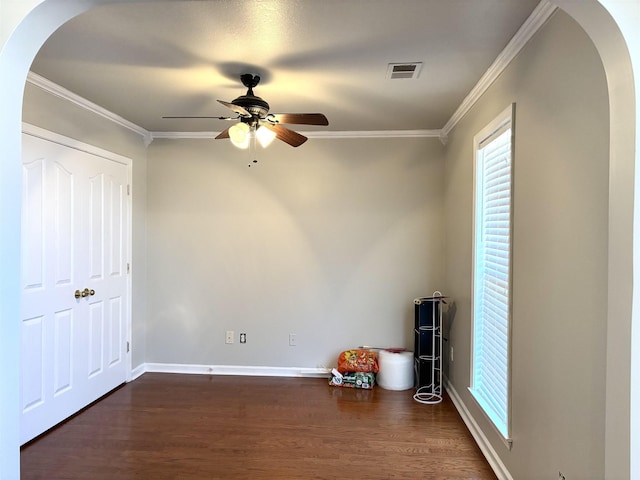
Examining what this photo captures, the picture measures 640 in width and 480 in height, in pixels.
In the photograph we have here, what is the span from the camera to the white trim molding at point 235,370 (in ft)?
13.8

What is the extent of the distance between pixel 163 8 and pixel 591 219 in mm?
1992

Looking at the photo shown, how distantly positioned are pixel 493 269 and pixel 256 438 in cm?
201

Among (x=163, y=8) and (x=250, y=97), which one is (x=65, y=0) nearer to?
(x=163, y=8)

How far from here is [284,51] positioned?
2.29 meters

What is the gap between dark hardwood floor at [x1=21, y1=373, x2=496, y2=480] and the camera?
2.50 meters

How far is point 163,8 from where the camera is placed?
1868 mm

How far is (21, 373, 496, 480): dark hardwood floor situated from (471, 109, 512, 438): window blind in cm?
43

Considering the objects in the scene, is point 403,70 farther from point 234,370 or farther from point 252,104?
point 234,370

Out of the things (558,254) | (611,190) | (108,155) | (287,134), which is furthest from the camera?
(108,155)

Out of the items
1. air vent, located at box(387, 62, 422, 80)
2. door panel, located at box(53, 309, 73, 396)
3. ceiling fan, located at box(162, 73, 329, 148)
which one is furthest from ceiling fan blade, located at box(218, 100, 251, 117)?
door panel, located at box(53, 309, 73, 396)

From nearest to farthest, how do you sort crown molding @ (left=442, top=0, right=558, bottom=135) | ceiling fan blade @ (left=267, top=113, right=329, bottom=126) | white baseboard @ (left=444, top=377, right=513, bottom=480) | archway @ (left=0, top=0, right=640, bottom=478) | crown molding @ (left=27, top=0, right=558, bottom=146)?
1. archway @ (left=0, top=0, right=640, bottom=478)
2. crown molding @ (left=442, top=0, right=558, bottom=135)
3. crown molding @ (left=27, top=0, right=558, bottom=146)
4. white baseboard @ (left=444, top=377, right=513, bottom=480)
5. ceiling fan blade @ (left=267, top=113, right=329, bottom=126)

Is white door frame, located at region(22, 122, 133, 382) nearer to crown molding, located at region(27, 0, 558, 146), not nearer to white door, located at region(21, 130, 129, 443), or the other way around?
white door, located at region(21, 130, 129, 443)

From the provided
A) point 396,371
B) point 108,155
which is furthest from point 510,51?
point 108,155

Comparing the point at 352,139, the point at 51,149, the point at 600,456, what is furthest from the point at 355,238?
the point at 600,456
